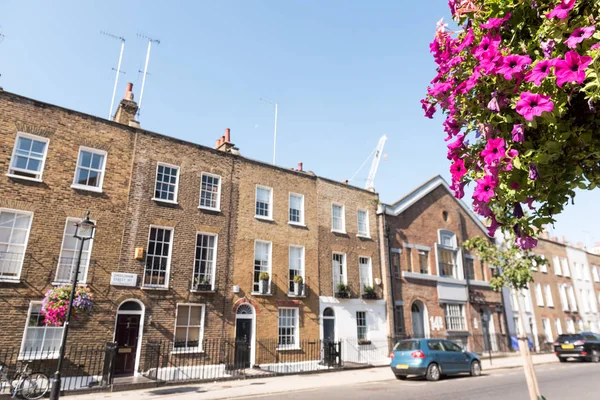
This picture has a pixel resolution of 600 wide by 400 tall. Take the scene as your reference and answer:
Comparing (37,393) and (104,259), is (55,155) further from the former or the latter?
(37,393)

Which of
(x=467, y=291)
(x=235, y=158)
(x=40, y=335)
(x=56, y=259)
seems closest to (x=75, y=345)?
(x=40, y=335)

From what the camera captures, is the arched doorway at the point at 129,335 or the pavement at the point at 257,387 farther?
the arched doorway at the point at 129,335

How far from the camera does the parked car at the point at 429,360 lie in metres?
14.9

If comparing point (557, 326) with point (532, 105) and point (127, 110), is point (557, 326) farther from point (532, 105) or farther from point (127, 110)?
point (532, 105)

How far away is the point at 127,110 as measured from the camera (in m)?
18.4

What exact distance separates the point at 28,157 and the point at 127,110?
5.00 meters

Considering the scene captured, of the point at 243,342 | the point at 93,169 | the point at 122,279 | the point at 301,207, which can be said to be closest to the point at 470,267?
the point at 301,207

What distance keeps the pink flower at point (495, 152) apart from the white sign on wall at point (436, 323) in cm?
2495

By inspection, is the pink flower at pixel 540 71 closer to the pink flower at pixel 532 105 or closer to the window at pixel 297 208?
the pink flower at pixel 532 105

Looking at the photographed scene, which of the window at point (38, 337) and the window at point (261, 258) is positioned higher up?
the window at point (261, 258)

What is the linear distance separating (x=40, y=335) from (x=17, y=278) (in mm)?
2214

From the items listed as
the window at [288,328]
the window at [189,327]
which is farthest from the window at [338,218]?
the window at [189,327]

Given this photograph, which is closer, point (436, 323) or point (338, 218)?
point (338, 218)

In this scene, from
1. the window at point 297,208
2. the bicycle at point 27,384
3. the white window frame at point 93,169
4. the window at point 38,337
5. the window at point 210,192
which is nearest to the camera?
the bicycle at point 27,384
